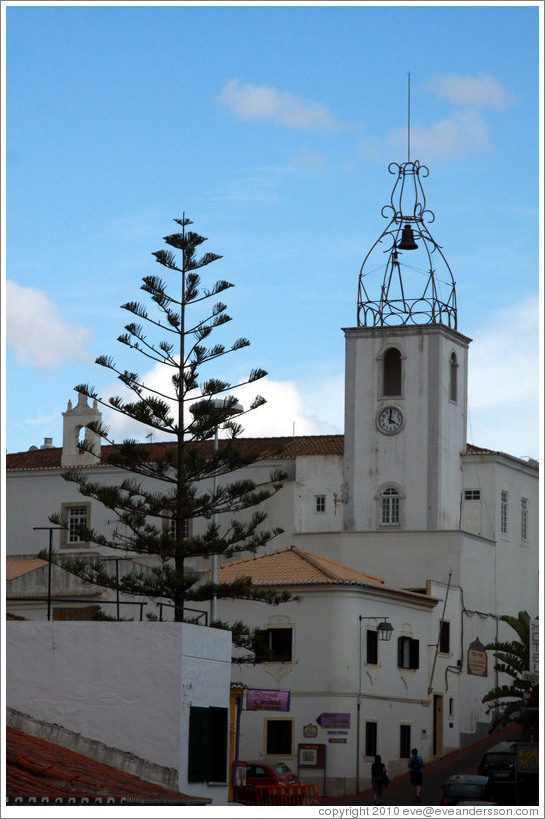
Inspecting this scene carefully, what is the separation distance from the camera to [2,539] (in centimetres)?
1691

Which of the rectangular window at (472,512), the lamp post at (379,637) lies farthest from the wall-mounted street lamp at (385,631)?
the rectangular window at (472,512)

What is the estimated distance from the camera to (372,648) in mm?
40719

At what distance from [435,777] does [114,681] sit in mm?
20705

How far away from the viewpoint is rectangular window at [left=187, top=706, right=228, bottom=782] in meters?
21.1

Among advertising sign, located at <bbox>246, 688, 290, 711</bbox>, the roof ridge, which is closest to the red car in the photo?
advertising sign, located at <bbox>246, 688, 290, 711</bbox>

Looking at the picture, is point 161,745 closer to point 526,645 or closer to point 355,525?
point 526,645

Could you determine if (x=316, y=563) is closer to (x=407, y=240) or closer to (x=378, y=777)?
(x=378, y=777)

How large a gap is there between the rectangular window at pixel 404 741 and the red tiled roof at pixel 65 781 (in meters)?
21.7

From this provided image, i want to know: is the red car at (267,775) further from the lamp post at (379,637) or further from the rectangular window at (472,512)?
the rectangular window at (472,512)

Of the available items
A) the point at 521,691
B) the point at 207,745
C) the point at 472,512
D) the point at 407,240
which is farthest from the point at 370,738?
the point at 207,745

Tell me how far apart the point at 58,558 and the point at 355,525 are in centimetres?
1028

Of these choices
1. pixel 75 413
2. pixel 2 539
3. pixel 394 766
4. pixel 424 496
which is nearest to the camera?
pixel 2 539

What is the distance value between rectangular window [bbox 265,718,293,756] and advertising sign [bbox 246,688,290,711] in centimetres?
115

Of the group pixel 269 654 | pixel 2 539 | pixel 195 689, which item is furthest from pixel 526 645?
pixel 2 539
